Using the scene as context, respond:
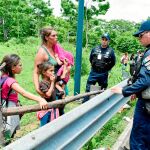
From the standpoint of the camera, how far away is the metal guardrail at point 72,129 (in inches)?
115

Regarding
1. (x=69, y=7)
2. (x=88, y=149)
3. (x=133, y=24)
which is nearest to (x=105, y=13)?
(x=69, y=7)

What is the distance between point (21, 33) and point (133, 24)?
57.0 meters

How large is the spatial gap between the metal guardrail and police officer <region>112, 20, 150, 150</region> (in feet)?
1.44

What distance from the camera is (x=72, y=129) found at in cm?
391

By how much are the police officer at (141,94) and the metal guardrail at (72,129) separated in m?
0.44

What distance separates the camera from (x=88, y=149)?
5172 mm

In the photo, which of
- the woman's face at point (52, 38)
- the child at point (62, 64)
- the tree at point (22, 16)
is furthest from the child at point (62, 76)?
the tree at point (22, 16)

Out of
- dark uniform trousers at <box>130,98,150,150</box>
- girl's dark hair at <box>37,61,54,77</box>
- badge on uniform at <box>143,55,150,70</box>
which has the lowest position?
dark uniform trousers at <box>130,98,150,150</box>

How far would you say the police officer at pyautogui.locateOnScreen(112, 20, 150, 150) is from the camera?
4582 millimetres

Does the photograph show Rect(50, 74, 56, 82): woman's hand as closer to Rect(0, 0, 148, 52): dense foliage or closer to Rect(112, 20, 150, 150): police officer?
Rect(112, 20, 150, 150): police officer

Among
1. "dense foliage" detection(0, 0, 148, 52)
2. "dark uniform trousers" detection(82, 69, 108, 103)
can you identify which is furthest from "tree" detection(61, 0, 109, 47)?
"dark uniform trousers" detection(82, 69, 108, 103)

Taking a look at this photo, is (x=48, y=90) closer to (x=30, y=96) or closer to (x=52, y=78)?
(x=52, y=78)

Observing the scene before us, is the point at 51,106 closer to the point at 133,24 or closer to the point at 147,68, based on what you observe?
the point at 147,68

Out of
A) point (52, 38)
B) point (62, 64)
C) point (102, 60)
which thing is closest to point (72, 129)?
point (62, 64)
